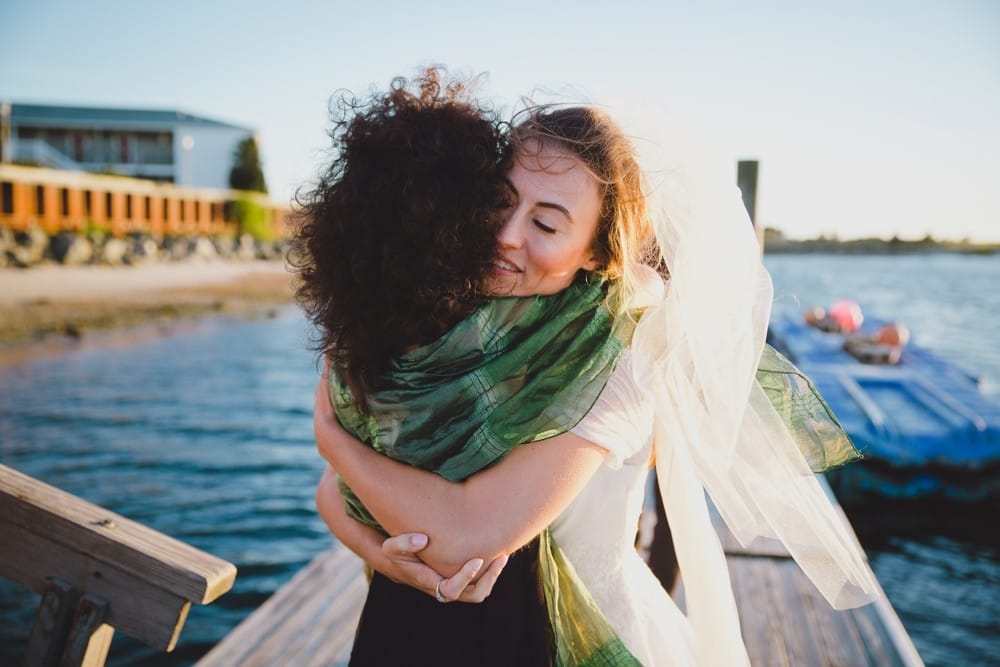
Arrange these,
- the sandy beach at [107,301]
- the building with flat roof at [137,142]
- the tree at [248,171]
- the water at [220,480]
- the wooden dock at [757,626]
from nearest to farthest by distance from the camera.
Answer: the wooden dock at [757,626]
the water at [220,480]
the sandy beach at [107,301]
the tree at [248,171]
the building with flat roof at [137,142]

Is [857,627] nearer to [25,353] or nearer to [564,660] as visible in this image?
[564,660]

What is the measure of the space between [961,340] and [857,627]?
86.9ft

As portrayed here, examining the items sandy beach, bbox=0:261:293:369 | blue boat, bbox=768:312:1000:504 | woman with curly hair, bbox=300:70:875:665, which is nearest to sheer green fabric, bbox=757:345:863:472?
woman with curly hair, bbox=300:70:875:665

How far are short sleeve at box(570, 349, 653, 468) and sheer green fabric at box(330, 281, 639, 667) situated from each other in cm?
3

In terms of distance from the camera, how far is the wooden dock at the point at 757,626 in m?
2.91

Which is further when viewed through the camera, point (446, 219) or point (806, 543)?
point (806, 543)

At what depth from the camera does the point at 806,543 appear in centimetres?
154

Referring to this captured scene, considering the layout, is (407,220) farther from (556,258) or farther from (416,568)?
(416,568)

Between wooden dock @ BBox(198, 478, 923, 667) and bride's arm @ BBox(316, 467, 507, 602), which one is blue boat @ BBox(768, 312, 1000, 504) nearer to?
wooden dock @ BBox(198, 478, 923, 667)

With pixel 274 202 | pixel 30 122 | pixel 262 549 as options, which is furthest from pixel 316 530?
pixel 30 122

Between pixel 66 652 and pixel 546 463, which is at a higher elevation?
pixel 546 463

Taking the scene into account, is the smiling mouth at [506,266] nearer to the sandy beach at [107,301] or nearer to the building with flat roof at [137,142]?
the sandy beach at [107,301]

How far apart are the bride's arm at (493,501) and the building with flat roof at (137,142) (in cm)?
4600

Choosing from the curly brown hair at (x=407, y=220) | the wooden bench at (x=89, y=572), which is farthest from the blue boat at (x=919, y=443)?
the wooden bench at (x=89, y=572)
